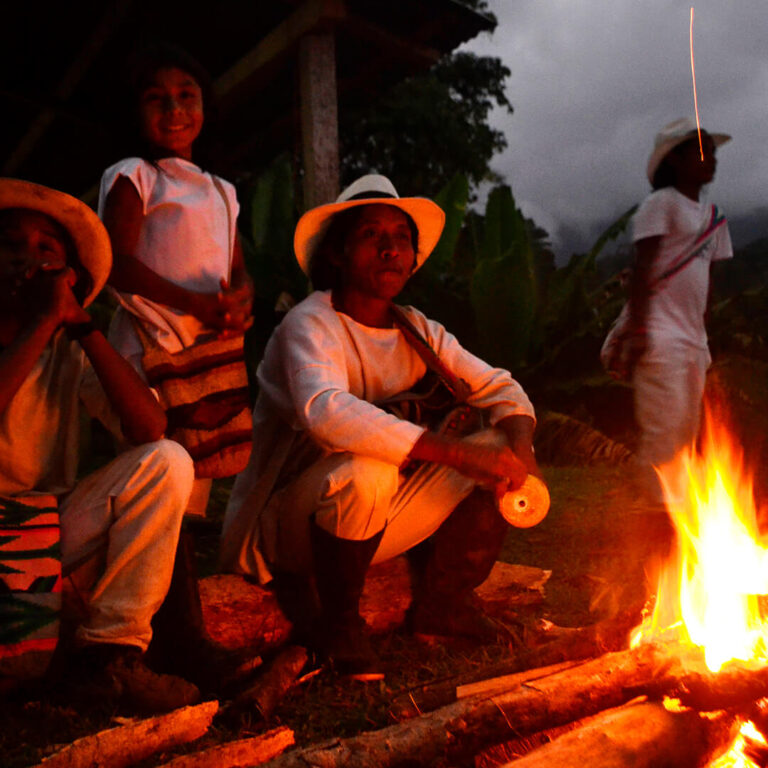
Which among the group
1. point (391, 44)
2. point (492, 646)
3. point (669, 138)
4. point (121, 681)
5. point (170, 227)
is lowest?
point (121, 681)

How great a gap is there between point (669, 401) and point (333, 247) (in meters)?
1.96

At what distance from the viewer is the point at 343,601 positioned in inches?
101

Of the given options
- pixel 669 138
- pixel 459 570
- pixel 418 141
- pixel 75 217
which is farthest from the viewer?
pixel 418 141

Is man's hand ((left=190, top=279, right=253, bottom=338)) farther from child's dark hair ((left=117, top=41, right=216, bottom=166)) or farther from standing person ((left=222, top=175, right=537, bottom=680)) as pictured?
child's dark hair ((left=117, top=41, right=216, bottom=166))

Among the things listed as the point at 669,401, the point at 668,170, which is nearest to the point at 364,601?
the point at 669,401

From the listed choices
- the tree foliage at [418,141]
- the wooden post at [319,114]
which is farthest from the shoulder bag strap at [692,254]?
the tree foliage at [418,141]

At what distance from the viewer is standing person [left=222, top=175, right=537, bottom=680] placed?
2.56 metres

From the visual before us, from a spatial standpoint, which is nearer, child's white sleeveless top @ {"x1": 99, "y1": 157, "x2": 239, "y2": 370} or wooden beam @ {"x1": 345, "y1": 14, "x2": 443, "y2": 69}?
child's white sleeveless top @ {"x1": 99, "y1": 157, "x2": 239, "y2": 370}

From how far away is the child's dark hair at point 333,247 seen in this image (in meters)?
2.98

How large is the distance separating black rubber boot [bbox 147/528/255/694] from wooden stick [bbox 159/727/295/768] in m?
0.57

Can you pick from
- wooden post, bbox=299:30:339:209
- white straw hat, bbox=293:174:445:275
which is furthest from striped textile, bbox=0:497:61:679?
wooden post, bbox=299:30:339:209

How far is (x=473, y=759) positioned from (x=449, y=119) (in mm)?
13966

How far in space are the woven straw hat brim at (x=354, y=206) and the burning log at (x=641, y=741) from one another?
179 centimetres

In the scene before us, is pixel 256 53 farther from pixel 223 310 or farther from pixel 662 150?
pixel 223 310
